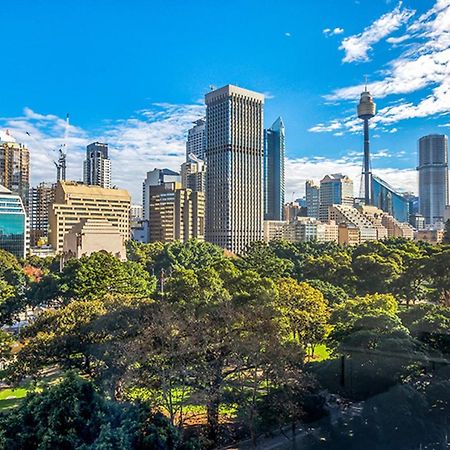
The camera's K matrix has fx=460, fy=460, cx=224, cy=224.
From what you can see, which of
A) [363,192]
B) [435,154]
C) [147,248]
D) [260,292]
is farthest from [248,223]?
[260,292]

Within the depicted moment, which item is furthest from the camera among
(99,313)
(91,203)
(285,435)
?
(91,203)

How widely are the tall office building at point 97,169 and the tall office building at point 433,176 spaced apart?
1093cm

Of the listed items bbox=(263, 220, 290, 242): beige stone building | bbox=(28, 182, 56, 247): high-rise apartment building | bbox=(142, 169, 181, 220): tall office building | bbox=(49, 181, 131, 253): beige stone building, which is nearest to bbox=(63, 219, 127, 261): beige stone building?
bbox=(49, 181, 131, 253): beige stone building

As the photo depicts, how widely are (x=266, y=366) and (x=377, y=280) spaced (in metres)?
7.52

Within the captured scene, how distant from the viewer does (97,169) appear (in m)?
21.2

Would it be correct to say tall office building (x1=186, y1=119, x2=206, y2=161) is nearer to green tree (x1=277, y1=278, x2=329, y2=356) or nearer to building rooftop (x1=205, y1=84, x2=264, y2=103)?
building rooftop (x1=205, y1=84, x2=264, y2=103)

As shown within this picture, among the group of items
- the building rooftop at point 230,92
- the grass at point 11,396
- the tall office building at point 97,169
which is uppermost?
the building rooftop at point 230,92

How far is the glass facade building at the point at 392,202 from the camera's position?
112ft

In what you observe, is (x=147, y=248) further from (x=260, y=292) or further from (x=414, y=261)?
(x=260, y=292)

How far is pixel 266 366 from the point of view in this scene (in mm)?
4094

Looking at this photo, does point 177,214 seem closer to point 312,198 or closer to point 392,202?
point 312,198

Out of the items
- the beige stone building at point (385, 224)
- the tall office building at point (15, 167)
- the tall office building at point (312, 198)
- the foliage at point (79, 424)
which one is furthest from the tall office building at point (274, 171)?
the foliage at point (79, 424)

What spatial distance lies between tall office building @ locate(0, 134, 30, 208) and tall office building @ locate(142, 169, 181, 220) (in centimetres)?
977

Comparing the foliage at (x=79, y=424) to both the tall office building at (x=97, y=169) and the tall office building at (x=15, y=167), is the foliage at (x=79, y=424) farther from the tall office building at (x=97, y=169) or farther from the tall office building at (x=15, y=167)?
the tall office building at (x=15, y=167)
